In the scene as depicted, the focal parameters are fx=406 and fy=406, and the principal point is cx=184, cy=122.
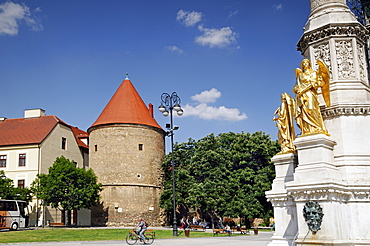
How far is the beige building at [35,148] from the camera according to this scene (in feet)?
139

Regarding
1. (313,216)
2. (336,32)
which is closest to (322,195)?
(313,216)

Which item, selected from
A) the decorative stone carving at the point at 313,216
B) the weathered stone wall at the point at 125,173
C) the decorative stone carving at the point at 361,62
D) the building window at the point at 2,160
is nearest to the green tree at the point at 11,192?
the building window at the point at 2,160

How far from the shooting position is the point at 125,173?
43500 mm

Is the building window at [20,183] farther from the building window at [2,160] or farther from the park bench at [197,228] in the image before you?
the park bench at [197,228]

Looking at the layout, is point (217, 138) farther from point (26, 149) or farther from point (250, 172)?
point (26, 149)

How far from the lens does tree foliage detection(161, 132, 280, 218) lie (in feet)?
116

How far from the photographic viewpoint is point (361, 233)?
9.07m

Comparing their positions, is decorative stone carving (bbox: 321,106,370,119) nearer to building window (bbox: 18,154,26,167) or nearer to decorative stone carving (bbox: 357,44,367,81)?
decorative stone carving (bbox: 357,44,367,81)

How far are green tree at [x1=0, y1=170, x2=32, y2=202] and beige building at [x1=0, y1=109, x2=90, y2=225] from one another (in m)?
2.07

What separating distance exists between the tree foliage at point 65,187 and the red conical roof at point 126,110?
7.11 meters

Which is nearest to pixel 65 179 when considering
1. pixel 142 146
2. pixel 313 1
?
pixel 142 146

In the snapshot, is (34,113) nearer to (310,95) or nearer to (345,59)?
(345,59)

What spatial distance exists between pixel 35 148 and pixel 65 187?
6799 mm

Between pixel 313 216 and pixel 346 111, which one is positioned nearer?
pixel 313 216
